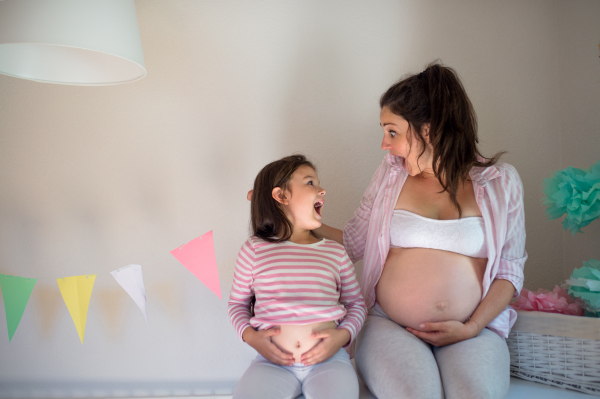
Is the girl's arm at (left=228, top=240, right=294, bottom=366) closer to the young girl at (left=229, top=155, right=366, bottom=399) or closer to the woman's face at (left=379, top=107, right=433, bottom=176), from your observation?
the young girl at (left=229, top=155, right=366, bottom=399)

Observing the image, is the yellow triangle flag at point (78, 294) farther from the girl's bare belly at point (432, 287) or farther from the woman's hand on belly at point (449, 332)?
the woman's hand on belly at point (449, 332)

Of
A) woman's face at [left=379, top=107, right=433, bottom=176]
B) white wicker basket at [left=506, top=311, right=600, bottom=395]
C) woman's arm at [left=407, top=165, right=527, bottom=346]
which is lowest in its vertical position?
white wicker basket at [left=506, top=311, right=600, bottom=395]

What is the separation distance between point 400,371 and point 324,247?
432 mm

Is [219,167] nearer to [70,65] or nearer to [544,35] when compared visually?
[70,65]

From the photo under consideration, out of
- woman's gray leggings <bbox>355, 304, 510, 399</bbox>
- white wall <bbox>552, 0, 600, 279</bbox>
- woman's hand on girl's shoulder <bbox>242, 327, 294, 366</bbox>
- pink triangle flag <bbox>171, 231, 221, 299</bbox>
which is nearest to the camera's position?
woman's gray leggings <bbox>355, 304, 510, 399</bbox>

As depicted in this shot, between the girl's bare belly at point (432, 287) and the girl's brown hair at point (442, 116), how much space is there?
18cm

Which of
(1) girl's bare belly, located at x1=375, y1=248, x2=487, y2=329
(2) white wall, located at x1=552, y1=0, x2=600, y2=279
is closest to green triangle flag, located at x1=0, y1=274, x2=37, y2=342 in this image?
(1) girl's bare belly, located at x1=375, y1=248, x2=487, y2=329

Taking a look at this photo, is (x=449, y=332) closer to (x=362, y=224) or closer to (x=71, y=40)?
(x=362, y=224)

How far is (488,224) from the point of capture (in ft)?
4.37

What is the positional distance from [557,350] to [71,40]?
5.26 feet

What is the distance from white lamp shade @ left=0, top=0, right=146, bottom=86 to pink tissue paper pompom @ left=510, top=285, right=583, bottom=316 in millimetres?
1419

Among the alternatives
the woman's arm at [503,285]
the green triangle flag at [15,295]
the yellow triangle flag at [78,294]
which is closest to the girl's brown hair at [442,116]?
the woman's arm at [503,285]

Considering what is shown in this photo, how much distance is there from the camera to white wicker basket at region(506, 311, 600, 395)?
121 cm

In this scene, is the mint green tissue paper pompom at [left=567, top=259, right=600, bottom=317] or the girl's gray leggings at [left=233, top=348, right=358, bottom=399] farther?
the mint green tissue paper pompom at [left=567, top=259, right=600, bottom=317]
